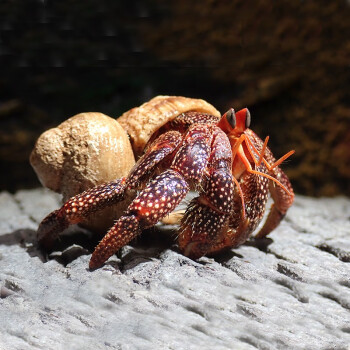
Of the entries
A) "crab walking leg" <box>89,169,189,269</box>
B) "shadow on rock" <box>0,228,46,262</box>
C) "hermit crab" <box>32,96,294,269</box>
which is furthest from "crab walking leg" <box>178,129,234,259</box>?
"shadow on rock" <box>0,228,46,262</box>

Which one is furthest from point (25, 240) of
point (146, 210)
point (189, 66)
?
point (189, 66)

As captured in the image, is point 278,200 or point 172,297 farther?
point 278,200

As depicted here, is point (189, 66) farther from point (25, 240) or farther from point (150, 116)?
point (25, 240)

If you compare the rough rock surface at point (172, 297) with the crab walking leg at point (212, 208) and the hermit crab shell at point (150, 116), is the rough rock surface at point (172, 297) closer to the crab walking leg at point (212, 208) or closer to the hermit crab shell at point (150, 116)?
the crab walking leg at point (212, 208)

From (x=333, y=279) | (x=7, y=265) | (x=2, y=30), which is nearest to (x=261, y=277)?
(x=333, y=279)

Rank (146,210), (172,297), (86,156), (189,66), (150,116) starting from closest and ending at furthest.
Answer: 1. (172,297)
2. (146,210)
3. (86,156)
4. (150,116)
5. (189,66)

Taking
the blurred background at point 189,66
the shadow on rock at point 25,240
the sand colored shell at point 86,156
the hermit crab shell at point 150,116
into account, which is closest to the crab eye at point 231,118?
the hermit crab shell at point 150,116
